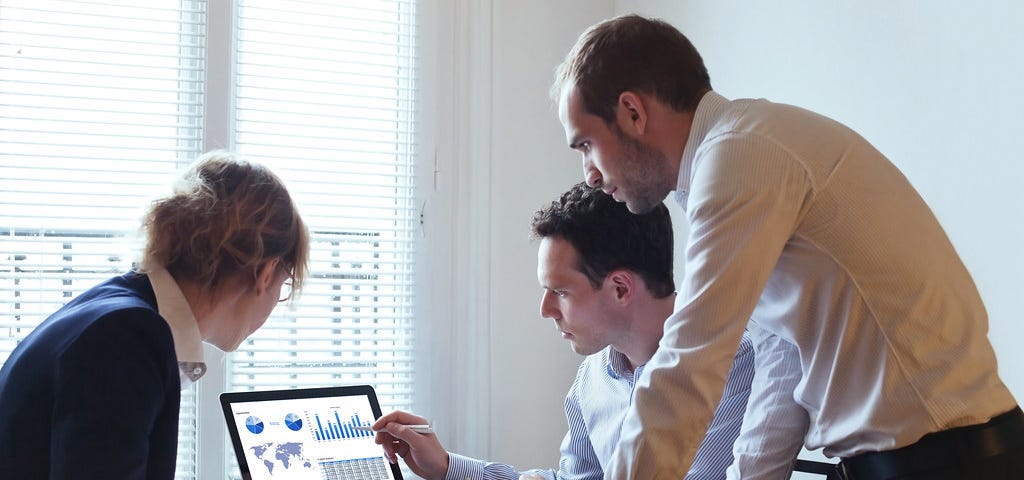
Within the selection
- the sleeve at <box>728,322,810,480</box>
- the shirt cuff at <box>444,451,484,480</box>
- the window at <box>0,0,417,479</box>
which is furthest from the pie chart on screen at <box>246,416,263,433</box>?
the sleeve at <box>728,322,810,480</box>

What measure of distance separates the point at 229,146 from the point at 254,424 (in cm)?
100

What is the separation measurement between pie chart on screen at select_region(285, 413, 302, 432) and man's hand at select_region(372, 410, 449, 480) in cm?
17

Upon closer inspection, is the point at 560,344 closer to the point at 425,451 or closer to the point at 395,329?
the point at 395,329

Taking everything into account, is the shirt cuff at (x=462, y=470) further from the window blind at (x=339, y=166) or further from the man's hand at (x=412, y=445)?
the window blind at (x=339, y=166)

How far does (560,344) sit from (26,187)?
1.61 m

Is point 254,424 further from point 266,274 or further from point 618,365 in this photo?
point 618,365

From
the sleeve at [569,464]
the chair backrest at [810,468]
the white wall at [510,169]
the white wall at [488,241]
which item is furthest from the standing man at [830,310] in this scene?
the white wall at [488,241]

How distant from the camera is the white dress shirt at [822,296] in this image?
1.15 metres

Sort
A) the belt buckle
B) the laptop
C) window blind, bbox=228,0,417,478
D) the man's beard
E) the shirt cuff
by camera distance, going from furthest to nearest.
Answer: window blind, bbox=228,0,417,478 < the shirt cuff < the laptop < the man's beard < the belt buckle

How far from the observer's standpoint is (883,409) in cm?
124

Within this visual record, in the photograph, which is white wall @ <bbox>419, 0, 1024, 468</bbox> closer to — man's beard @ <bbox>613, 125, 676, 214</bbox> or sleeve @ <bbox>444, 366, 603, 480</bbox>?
sleeve @ <bbox>444, 366, 603, 480</bbox>

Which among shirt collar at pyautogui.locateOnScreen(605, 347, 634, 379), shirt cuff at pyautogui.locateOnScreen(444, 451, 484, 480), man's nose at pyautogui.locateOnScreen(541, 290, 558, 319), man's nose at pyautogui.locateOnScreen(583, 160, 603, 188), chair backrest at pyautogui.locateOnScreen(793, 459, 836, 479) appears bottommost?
shirt cuff at pyautogui.locateOnScreen(444, 451, 484, 480)

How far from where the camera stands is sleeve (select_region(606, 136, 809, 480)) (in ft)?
3.75

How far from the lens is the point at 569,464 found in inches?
89.7
